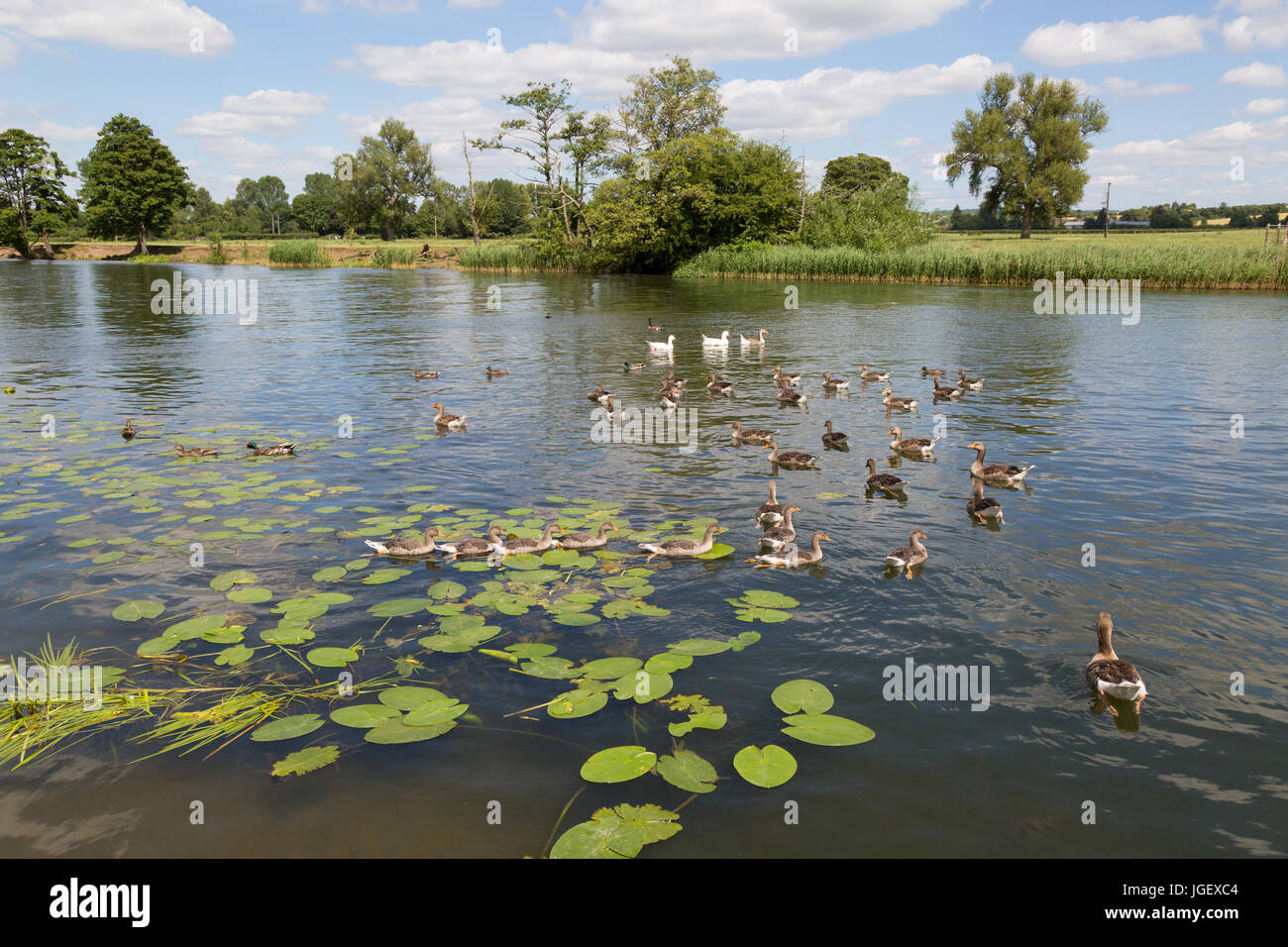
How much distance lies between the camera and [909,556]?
10852 millimetres

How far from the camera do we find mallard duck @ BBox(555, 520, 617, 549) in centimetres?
1146

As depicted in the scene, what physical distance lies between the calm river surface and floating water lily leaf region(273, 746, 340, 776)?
0.34 feet

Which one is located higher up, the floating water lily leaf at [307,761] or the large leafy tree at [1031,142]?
the large leafy tree at [1031,142]

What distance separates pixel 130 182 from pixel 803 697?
5265 inches

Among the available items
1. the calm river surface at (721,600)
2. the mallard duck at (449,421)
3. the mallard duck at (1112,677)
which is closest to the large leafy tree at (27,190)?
the calm river surface at (721,600)

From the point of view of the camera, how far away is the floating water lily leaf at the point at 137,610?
365 inches

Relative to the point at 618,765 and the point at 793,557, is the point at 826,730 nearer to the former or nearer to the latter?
the point at 618,765

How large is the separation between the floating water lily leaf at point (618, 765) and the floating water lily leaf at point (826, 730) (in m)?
1.40

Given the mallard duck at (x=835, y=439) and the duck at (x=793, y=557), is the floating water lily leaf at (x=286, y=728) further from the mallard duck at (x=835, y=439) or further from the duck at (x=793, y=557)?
the mallard duck at (x=835, y=439)

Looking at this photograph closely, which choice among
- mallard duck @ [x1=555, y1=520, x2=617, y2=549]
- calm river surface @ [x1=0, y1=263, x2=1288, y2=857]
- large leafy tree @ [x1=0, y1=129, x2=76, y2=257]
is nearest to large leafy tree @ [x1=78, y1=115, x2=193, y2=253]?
large leafy tree @ [x1=0, y1=129, x2=76, y2=257]

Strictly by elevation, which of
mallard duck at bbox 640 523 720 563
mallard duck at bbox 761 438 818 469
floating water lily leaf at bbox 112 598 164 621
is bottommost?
floating water lily leaf at bbox 112 598 164 621

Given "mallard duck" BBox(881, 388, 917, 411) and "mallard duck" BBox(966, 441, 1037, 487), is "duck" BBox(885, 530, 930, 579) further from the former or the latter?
"mallard duck" BBox(881, 388, 917, 411)

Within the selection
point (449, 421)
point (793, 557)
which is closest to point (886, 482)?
point (793, 557)

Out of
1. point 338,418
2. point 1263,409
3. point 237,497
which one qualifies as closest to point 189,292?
point 338,418
